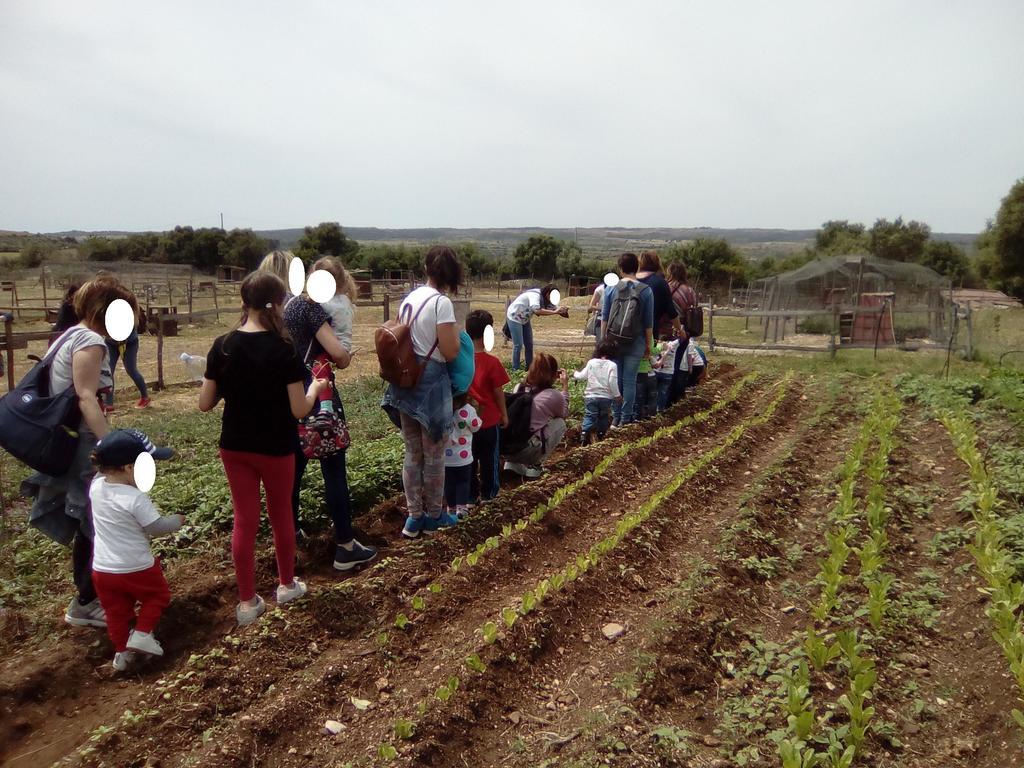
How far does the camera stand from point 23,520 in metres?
5.54

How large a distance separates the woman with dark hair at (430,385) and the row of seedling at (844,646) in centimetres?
238

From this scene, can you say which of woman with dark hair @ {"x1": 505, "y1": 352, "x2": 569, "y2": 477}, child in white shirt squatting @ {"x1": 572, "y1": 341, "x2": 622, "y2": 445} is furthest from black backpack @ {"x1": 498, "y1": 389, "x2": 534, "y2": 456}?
child in white shirt squatting @ {"x1": 572, "y1": 341, "x2": 622, "y2": 445}

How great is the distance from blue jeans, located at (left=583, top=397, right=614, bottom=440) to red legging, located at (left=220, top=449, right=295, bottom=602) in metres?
4.17

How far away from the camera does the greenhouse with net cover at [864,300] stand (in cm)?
1662

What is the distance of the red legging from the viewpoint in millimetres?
3645

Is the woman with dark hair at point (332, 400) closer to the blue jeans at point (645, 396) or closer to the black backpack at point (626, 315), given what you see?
the black backpack at point (626, 315)

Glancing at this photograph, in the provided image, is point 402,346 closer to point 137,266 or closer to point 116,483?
point 116,483

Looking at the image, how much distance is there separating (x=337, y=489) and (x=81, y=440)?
1.38 m

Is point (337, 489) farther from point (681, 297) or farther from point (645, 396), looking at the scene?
point (681, 297)

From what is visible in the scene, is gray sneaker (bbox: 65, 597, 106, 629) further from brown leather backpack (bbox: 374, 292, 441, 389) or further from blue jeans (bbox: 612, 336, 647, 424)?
blue jeans (bbox: 612, 336, 647, 424)

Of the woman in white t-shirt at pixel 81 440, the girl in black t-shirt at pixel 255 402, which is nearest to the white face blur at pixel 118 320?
the woman in white t-shirt at pixel 81 440

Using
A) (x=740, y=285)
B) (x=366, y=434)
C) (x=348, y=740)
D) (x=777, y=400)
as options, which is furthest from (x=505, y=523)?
(x=740, y=285)

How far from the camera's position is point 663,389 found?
8.96 metres

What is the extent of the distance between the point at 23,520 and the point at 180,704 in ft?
11.1
